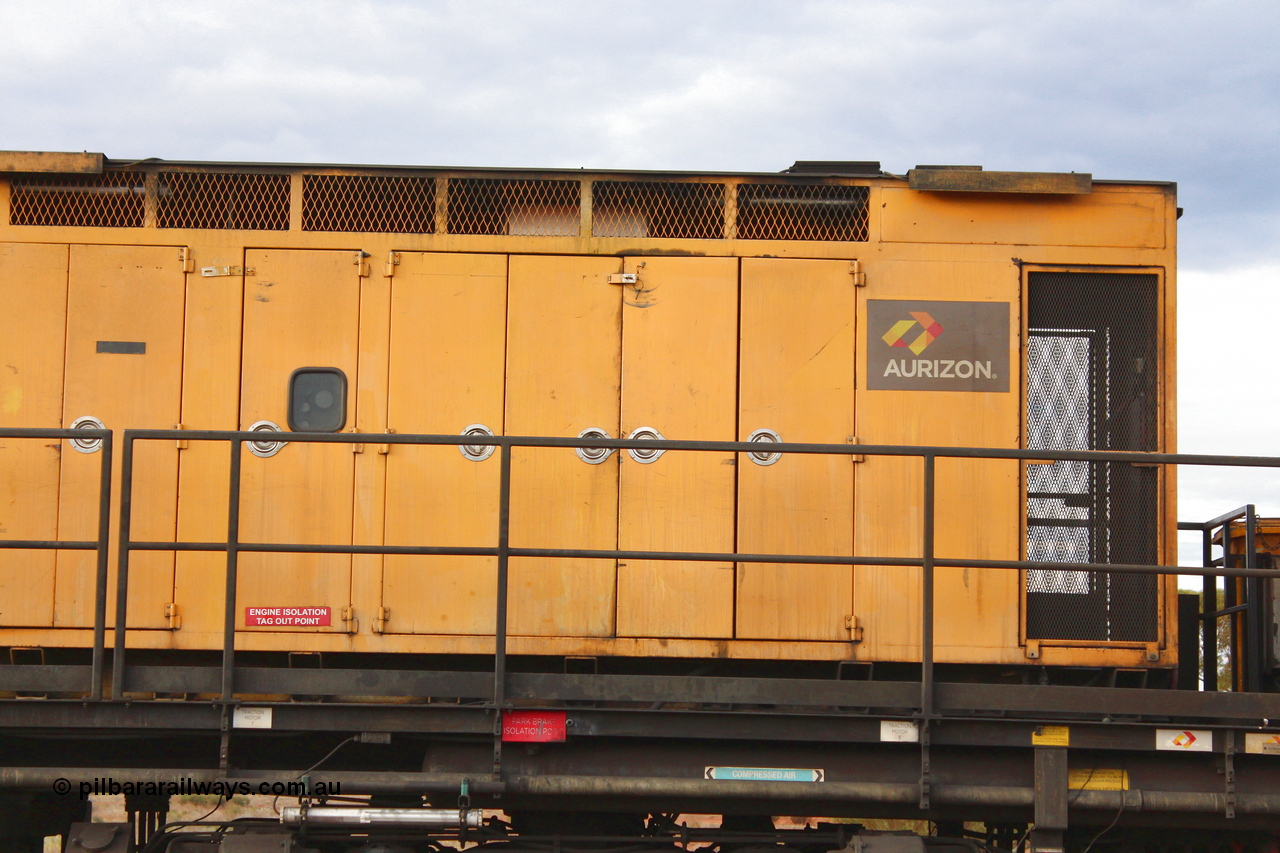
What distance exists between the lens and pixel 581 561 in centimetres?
591

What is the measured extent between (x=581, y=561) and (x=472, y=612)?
2.18ft

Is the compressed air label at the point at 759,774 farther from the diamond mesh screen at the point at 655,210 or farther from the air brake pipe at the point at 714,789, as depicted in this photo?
the diamond mesh screen at the point at 655,210

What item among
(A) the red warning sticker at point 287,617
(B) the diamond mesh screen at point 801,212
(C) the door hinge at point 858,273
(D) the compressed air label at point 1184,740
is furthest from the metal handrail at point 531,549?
(B) the diamond mesh screen at point 801,212

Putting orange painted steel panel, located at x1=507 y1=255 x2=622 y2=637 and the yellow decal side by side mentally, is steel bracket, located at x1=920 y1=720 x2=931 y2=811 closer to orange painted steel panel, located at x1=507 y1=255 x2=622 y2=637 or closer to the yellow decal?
the yellow decal

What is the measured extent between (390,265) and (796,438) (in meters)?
2.52

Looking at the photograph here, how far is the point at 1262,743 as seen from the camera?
17.5 ft

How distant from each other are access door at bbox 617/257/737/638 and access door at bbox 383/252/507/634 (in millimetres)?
750

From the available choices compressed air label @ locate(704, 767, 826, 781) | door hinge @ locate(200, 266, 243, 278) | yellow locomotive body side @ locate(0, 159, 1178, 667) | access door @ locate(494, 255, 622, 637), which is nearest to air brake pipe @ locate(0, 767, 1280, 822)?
compressed air label @ locate(704, 767, 826, 781)

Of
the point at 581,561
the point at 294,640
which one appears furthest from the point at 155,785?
the point at 581,561

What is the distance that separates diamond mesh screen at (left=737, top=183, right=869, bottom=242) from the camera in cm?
620

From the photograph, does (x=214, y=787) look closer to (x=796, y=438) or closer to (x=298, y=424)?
(x=298, y=424)

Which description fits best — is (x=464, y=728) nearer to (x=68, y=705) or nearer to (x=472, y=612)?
(x=472, y=612)

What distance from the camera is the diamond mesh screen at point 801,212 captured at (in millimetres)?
6203

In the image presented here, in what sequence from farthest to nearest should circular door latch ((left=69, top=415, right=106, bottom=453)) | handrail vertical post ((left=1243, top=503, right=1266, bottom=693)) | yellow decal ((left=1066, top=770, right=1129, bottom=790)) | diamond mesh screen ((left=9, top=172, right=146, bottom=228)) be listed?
diamond mesh screen ((left=9, top=172, right=146, bottom=228)) → handrail vertical post ((left=1243, top=503, right=1266, bottom=693)) → circular door latch ((left=69, top=415, right=106, bottom=453)) → yellow decal ((left=1066, top=770, right=1129, bottom=790))
